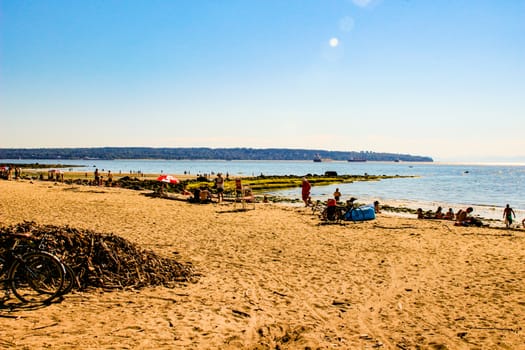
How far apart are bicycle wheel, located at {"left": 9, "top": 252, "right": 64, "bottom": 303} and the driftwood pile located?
1.81 ft

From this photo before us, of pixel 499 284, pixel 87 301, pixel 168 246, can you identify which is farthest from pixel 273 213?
pixel 87 301

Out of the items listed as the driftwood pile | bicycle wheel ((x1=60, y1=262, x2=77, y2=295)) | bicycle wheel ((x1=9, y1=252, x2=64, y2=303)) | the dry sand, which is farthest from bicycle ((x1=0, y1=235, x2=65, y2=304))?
the driftwood pile

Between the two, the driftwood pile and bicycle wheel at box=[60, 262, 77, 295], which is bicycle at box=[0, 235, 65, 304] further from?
the driftwood pile

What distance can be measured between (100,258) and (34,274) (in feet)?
4.71

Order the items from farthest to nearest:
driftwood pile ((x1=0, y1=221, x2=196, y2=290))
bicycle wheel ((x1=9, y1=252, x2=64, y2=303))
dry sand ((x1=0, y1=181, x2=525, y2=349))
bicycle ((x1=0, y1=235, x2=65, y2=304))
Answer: driftwood pile ((x1=0, y1=221, x2=196, y2=290)) < bicycle wheel ((x1=9, y1=252, x2=64, y2=303)) < bicycle ((x1=0, y1=235, x2=65, y2=304)) < dry sand ((x1=0, y1=181, x2=525, y2=349))

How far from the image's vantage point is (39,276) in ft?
24.1

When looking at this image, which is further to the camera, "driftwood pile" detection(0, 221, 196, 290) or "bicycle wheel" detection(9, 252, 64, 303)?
"driftwood pile" detection(0, 221, 196, 290)

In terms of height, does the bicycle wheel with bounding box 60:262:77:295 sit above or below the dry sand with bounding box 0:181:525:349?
above

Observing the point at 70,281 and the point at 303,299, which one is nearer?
the point at 70,281

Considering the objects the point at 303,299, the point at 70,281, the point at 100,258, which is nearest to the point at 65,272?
the point at 70,281

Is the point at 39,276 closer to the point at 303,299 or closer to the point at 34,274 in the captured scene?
the point at 34,274

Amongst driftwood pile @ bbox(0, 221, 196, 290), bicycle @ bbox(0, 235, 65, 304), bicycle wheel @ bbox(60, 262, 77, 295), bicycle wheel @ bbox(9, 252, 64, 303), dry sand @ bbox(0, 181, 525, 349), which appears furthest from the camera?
driftwood pile @ bbox(0, 221, 196, 290)

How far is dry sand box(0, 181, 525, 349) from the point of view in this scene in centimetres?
618

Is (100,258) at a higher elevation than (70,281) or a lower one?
higher
